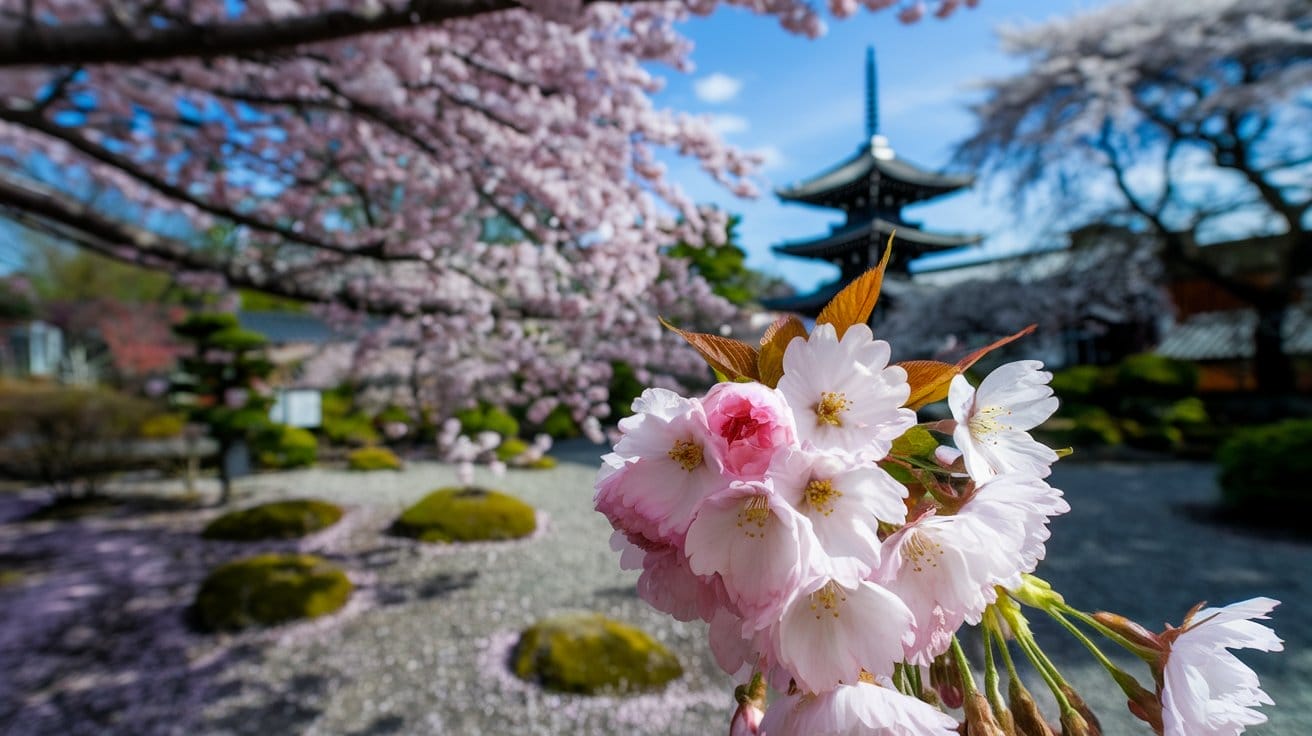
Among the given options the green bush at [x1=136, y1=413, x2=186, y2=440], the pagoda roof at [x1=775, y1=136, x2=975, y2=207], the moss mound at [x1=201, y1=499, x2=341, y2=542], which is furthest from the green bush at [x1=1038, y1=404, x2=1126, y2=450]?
the green bush at [x1=136, y1=413, x2=186, y2=440]

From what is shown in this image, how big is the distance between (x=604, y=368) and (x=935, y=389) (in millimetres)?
4819

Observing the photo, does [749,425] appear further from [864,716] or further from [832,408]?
[864,716]

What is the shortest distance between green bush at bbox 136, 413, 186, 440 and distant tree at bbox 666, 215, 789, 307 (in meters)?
13.5

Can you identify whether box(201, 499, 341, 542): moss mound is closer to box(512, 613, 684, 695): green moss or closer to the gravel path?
the gravel path

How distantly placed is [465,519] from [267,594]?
2.52 meters

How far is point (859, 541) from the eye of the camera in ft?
1.70

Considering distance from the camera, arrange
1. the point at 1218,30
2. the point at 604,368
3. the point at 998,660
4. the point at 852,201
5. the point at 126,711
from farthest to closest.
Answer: the point at 1218,30
the point at 604,368
the point at 126,711
the point at 852,201
the point at 998,660

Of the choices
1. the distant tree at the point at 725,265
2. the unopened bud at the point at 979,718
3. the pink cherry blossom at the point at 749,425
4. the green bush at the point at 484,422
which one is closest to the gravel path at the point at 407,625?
the unopened bud at the point at 979,718

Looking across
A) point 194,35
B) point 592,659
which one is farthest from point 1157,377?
point 194,35

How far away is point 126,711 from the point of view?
13.9ft

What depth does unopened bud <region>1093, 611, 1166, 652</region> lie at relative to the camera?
0.59m

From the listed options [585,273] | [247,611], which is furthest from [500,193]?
[247,611]

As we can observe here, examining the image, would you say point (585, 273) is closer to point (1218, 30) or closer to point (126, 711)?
point (126, 711)

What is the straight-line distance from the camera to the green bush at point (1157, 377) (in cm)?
1424
